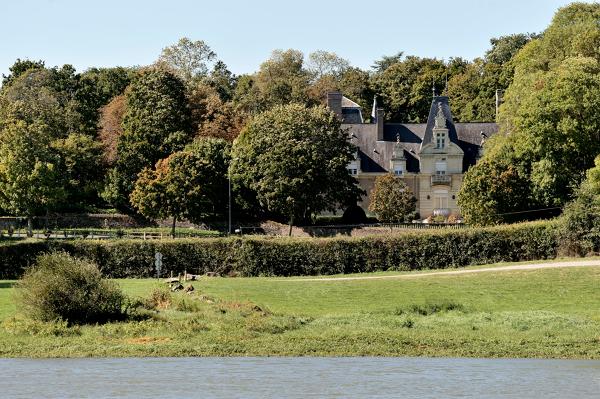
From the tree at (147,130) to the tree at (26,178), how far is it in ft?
20.9

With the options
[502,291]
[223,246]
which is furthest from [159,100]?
[502,291]

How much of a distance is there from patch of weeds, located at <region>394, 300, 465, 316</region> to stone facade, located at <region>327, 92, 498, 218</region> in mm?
70982

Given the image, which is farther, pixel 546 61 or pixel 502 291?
pixel 546 61

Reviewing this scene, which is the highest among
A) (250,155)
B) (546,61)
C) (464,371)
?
(546,61)

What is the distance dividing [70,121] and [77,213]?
17.0m

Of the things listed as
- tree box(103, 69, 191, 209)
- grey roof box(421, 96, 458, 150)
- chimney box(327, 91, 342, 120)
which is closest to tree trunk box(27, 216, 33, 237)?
tree box(103, 69, 191, 209)

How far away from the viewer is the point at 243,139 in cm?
11838

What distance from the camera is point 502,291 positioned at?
64.9 m

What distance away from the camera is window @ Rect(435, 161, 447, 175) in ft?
431

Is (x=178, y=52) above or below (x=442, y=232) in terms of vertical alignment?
above

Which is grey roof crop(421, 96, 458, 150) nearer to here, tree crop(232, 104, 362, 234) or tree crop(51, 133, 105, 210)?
tree crop(232, 104, 362, 234)

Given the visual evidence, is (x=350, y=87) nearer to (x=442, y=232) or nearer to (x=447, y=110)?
(x=447, y=110)

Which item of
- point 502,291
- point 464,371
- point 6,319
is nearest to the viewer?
point 464,371

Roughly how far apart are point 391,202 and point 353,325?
211ft
